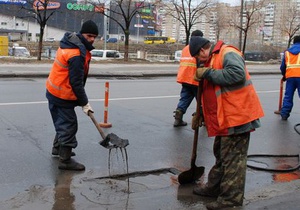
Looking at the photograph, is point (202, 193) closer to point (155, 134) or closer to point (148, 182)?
point (148, 182)

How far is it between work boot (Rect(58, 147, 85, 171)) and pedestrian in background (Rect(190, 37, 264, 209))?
75.4 inches

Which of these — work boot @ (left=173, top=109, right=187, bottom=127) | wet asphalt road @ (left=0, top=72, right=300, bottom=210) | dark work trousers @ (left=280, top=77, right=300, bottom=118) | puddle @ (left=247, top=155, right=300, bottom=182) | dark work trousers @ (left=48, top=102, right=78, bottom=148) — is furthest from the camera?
dark work trousers @ (left=280, top=77, right=300, bottom=118)

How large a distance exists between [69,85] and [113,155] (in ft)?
4.63

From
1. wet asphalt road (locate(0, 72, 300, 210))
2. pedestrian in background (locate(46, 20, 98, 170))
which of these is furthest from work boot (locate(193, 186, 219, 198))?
pedestrian in background (locate(46, 20, 98, 170))

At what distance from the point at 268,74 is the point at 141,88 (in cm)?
1245

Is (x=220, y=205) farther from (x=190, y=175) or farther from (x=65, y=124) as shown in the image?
(x=65, y=124)

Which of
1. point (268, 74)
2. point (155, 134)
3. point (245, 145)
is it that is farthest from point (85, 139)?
point (268, 74)

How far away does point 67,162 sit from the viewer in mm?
5465

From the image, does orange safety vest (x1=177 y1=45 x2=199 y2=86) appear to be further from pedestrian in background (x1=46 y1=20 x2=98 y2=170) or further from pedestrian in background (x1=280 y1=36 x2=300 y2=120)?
pedestrian in background (x1=46 y1=20 x2=98 y2=170)

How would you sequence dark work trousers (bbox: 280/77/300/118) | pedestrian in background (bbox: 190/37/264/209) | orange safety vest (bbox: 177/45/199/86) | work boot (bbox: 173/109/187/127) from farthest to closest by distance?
dark work trousers (bbox: 280/77/300/118) < work boot (bbox: 173/109/187/127) < orange safety vest (bbox: 177/45/199/86) < pedestrian in background (bbox: 190/37/264/209)

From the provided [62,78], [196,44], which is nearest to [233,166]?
[196,44]

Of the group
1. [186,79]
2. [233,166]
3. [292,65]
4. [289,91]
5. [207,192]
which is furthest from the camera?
[289,91]

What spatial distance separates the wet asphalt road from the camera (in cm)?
450

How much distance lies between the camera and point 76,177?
517cm
